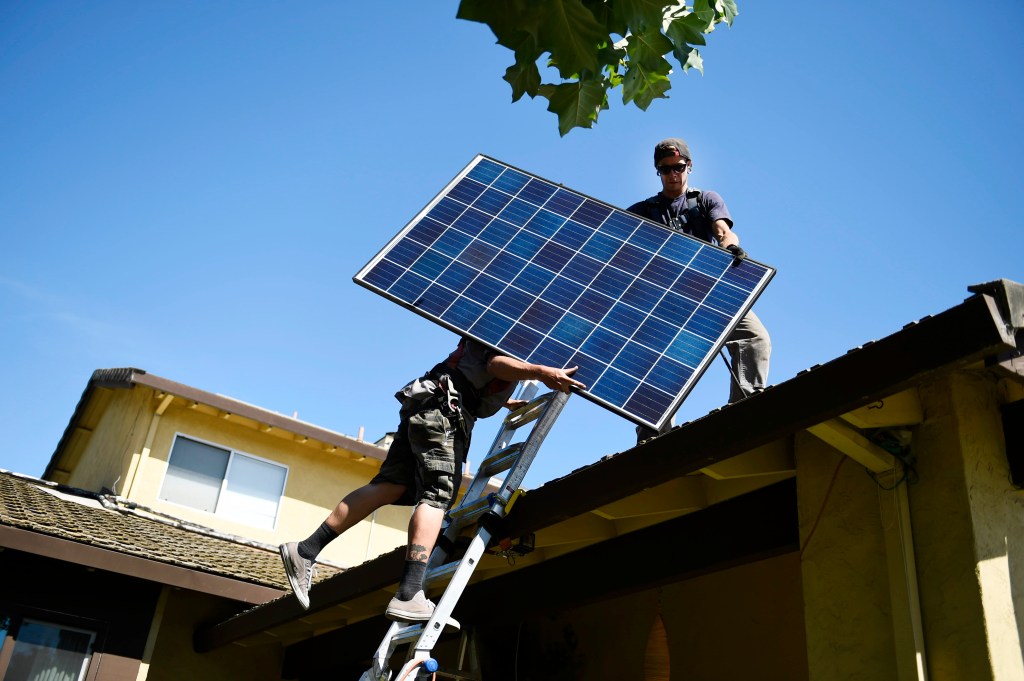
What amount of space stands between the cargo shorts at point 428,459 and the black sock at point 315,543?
17.2 inches

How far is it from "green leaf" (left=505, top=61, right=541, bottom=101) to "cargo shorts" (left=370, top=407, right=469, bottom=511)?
2271 mm

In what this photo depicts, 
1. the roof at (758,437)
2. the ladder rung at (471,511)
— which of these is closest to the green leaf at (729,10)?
the roof at (758,437)

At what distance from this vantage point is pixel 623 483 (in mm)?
5422

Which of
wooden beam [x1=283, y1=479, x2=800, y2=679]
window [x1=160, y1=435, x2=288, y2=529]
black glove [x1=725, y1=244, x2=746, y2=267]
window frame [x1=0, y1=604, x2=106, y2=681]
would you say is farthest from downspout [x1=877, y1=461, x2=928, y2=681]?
window [x1=160, y1=435, x2=288, y2=529]

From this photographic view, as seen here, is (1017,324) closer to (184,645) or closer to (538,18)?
(538,18)

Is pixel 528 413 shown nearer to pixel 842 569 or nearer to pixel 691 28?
pixel 842 569

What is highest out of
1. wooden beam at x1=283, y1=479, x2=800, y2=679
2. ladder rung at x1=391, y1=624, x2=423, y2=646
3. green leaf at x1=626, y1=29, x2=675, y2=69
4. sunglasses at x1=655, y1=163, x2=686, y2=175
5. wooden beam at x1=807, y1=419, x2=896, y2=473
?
sunglasses at x1=655, y1=163, x2=686, y2=175

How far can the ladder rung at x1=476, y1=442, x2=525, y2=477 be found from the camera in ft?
20.6

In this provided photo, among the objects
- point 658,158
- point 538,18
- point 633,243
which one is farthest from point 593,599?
point 538,18

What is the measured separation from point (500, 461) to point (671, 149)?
2.94 meters

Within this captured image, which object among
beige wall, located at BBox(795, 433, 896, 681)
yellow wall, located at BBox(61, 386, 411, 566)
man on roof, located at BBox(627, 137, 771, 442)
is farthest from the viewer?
yellow wall, located at BBox(61, 386, 411, 566)

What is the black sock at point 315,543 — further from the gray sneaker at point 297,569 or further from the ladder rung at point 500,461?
the ladder rung at point 500,461

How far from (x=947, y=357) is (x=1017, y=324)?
0.29 metres

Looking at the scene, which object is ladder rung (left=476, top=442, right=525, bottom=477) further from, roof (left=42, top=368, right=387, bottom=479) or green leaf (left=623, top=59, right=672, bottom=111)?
roof (left=42, top=368, right=387, bottom=479)
